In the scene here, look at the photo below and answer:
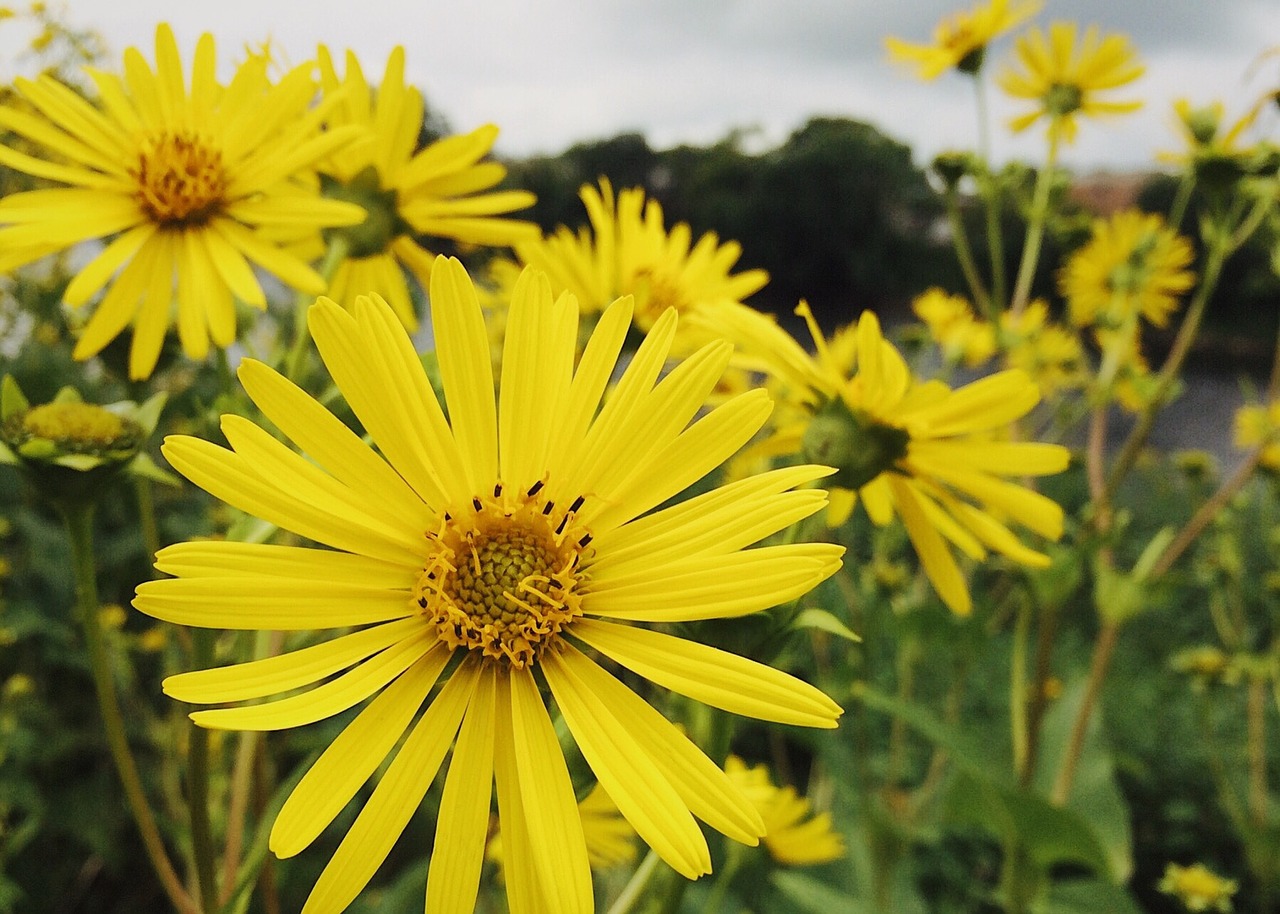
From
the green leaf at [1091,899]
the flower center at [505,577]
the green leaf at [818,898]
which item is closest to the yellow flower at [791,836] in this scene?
the green leaf at [818,898]

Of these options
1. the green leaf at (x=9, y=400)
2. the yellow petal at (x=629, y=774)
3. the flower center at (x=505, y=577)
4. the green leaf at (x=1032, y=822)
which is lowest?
the green leaf at (x=1032, y=822)

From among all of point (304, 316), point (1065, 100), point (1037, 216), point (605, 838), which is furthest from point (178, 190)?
point (1065, 100)

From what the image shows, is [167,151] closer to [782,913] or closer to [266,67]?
[266,67]

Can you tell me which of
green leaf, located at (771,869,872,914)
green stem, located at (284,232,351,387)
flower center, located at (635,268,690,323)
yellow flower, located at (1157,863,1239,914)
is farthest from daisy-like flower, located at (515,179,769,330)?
yellow flower, located at (1157,863,1239,914)

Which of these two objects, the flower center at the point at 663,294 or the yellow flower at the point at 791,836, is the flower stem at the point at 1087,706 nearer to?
the yellow flower at the point at 791,836

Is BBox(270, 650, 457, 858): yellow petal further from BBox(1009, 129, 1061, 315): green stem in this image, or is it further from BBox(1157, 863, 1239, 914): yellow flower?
BBox(1157, 863, 1239, 914): yellow flower

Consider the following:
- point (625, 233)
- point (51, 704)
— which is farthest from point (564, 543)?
point (51, 704)

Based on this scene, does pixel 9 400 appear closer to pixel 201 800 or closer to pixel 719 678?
pixel 201 800
